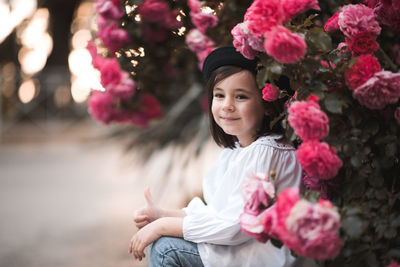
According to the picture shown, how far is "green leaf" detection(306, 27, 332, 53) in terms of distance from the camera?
973 mm

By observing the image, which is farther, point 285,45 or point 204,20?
point 204,20

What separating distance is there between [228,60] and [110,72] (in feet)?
2.22

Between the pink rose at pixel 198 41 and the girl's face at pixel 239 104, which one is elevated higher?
the pink rose at pixel 198 41

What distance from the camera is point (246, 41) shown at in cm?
107

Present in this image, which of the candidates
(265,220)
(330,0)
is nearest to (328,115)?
(265,220)

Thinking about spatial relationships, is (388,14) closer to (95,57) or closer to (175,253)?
(175,253)

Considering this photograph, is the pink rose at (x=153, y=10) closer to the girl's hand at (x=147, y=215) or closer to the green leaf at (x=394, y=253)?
the girl's hand at (x=147, y=215)

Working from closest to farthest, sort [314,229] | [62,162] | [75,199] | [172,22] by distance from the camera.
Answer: [314,229], [172,22], [75,199], [62,162]

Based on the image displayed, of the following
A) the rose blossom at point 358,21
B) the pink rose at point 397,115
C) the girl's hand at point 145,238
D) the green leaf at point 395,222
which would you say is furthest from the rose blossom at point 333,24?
the girl's hand at point 145,238

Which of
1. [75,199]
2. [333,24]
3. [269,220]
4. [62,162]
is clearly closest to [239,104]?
[333,24]

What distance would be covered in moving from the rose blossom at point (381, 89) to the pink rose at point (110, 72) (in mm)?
1089

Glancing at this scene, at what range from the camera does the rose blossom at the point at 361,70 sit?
3.17 ft

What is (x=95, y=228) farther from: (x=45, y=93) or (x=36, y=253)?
(x=45, y=93)

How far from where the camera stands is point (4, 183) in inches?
183
